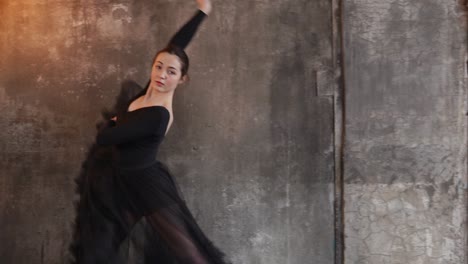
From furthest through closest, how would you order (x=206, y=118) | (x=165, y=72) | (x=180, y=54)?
1. (x=206, y=118)
2. (x=180, y=54)
3. (x=165, y=72)

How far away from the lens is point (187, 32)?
400 centimetres

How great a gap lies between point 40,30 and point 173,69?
1.57 meters

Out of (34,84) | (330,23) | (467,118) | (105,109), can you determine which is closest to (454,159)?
(467,118)

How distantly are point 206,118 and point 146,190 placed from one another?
913mm

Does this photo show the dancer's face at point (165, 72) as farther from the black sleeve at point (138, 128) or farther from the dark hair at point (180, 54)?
the black sleeve at point (138, 128)

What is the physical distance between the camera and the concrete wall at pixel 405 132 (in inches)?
159

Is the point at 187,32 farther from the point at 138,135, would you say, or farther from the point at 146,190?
the point at 146,190

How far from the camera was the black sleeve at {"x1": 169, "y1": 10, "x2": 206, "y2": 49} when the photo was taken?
398 centimetres

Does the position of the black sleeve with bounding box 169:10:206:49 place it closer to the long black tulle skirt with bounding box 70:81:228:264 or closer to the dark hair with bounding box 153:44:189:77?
the dark hair with bounding box 153:44:189:77

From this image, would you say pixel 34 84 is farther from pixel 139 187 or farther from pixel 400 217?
pixel 400 217

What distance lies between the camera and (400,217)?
4.07 m

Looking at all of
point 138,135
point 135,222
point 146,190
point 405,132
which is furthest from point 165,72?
point 405,132

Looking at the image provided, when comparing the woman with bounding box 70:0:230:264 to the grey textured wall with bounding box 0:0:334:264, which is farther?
the grey textured wall with bounding box 0:0:334:264

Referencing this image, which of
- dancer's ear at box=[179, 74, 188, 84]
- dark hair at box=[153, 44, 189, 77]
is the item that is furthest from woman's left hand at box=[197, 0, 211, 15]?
dancer's ear at box=[179, 74, 188, 84]
